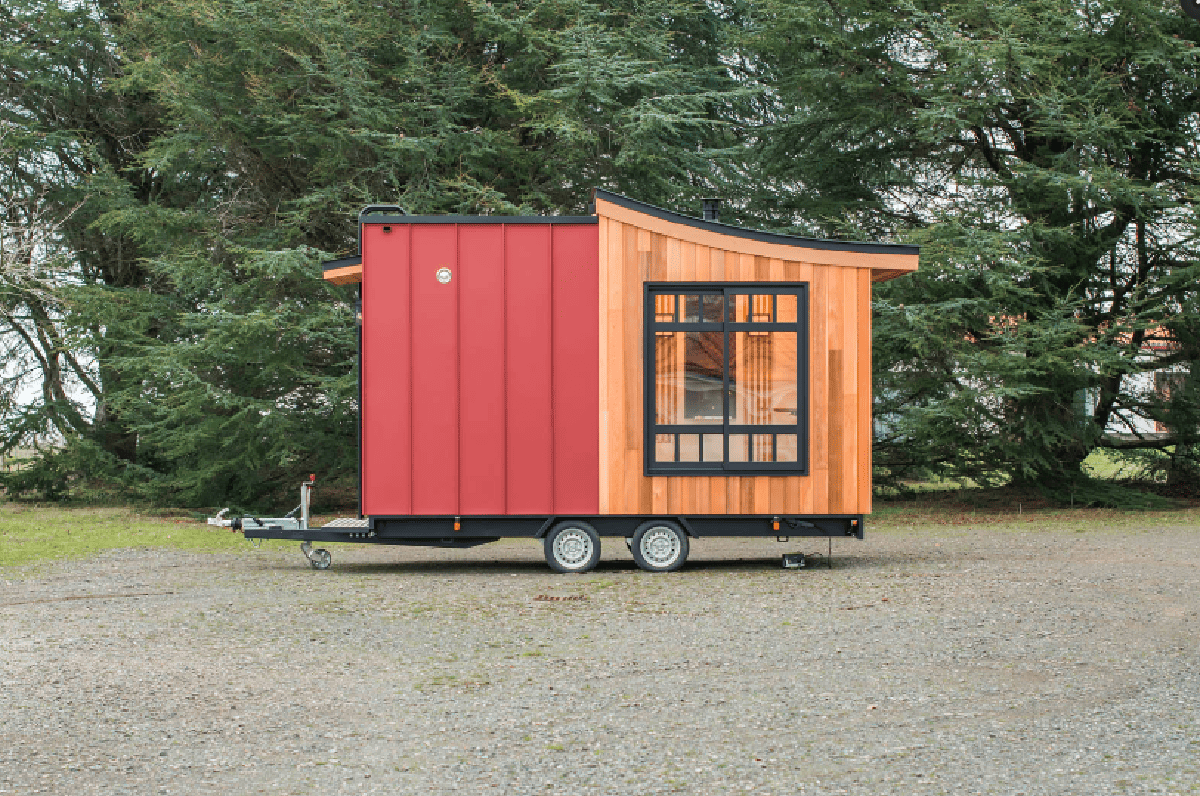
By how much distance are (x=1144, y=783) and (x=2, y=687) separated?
5.04 m

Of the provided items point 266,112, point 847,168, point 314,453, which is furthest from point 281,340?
point 847,168

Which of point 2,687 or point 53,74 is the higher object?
point 53,74

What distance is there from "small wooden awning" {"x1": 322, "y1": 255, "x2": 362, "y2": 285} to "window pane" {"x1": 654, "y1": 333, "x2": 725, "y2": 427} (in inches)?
108

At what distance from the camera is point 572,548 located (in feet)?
32.3

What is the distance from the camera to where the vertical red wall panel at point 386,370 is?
384 inches

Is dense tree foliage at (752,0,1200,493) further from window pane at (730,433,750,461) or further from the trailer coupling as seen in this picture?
the trailer coupling

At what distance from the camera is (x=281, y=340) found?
15.7 metres

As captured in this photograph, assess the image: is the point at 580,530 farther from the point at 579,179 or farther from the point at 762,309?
the point at 579,179

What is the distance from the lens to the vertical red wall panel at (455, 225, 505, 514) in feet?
32.0

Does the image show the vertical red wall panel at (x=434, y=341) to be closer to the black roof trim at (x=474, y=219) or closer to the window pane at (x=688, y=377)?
the black roof trim at (x=474, y=219)

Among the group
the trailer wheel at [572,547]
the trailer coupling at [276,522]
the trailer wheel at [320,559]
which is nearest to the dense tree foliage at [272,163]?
the trailer wheel at [320,559]

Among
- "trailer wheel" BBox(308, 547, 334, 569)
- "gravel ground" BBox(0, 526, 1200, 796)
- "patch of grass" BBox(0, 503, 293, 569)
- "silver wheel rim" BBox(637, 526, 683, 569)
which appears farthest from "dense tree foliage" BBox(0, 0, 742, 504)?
"silver wheel rim" BBox(637, 526, 683, 569)

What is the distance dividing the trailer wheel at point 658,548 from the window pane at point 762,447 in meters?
0.90

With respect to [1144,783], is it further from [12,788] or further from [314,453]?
[314,453]
